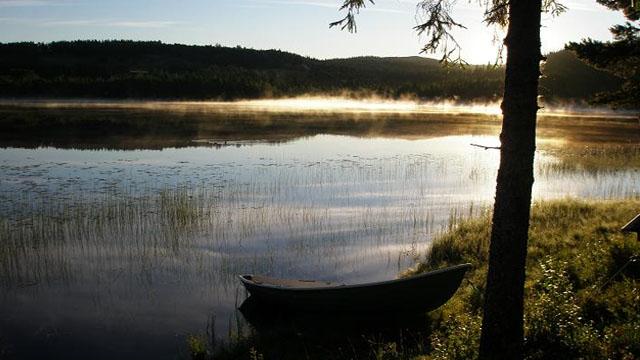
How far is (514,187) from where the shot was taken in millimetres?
7141

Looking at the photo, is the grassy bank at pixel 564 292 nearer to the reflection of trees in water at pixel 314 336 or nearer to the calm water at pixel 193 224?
the reflection of trees in water at pixel 314 336

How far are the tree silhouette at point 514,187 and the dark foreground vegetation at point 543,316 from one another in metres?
0.42

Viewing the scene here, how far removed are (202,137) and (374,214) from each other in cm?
2740

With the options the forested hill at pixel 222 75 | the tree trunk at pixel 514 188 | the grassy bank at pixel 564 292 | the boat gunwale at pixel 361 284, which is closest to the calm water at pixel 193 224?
the boat gunwale at pixel 361 284

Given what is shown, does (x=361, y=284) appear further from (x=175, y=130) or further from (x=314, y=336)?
(x=175, y=130)

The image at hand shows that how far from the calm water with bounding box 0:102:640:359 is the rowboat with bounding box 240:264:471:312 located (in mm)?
1276

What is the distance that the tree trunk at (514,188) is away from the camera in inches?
272

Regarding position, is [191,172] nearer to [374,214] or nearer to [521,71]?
[374,214]

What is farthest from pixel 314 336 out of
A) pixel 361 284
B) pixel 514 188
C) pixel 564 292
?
pixel 514 188

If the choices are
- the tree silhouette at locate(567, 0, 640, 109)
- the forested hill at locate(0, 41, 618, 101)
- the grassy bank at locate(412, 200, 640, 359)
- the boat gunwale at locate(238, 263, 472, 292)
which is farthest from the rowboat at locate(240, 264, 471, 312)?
the forested hill at locate(0, 41, 618, 101)

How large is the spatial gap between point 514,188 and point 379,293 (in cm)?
361

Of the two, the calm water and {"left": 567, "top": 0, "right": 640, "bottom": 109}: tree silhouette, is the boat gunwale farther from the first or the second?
{"left": 567, "top": 0, "right": 640, "bottom": 109}: tree silhouette

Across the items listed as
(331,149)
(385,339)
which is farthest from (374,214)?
(331,149)

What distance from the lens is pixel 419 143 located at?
41531mm
